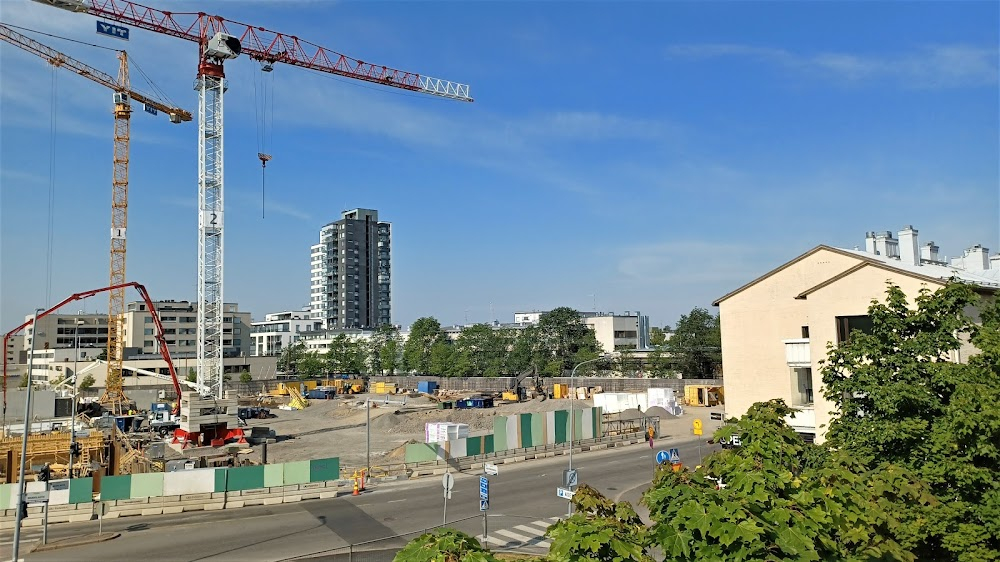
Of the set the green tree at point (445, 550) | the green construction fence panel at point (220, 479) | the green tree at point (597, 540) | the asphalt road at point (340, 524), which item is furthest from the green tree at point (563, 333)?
the green tree at point (445, 550)

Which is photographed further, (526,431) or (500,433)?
(526,431)

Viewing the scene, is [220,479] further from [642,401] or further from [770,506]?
[642,401]

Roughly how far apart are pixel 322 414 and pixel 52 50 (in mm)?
64339

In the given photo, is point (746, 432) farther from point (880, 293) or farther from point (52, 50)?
point (52, 50)

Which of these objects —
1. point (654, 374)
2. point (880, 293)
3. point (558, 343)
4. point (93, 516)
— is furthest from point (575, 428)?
point (558, 343)

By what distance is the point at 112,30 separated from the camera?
7800cm

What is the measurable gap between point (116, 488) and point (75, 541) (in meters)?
→ 4.56

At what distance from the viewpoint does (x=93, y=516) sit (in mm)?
29156

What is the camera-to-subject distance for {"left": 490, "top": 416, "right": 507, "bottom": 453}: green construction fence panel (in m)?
43.0

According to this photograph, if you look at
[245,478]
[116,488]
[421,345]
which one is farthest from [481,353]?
[116,488]

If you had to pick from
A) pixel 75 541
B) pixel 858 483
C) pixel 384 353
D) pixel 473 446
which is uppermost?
pixel 858 483

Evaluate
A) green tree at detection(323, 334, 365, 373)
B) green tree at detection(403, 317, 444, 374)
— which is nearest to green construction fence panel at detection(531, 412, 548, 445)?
green tree at detection(403, 317, 444, 374)

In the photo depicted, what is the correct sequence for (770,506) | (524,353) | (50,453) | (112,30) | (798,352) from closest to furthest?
(770,506) < (798,352) < (50,453) < (112,30) < (524,353)

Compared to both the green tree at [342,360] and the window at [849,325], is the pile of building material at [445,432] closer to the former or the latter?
the window at [849,325]
